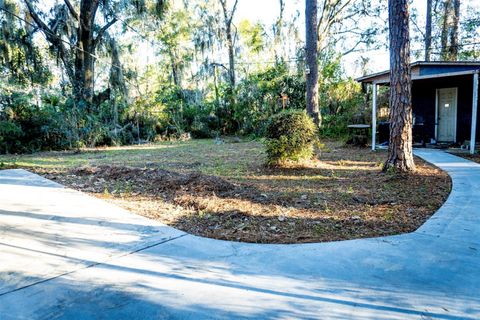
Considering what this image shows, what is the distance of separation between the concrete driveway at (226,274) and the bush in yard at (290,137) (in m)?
3.46

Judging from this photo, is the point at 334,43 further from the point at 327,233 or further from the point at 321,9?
the point at 327,233

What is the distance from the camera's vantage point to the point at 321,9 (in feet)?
69.8

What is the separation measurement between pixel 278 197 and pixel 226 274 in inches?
96.5

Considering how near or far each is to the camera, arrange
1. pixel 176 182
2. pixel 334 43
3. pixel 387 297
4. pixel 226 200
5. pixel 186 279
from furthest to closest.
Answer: pixel 334 43 < pixel 176 182 < pixel 226 200 < pixel 186 279 < pixel 387 297

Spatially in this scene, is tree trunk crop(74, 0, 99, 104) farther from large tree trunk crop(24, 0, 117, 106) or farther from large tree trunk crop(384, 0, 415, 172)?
large tree trunk crop(384, 0, 415, 172)

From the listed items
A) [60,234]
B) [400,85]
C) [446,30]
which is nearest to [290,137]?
[400,85]

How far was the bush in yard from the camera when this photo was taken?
695 cm

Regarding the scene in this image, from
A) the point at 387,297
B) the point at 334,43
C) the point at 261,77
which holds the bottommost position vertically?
the point at 387,297

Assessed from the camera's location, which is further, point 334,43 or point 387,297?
point 334,43

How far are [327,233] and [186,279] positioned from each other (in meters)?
1.58

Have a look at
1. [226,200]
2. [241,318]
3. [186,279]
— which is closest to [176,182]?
[226,200]

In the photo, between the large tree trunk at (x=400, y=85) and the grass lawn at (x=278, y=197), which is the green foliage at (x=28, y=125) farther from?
the large tree trunk at (x=400, y=85)

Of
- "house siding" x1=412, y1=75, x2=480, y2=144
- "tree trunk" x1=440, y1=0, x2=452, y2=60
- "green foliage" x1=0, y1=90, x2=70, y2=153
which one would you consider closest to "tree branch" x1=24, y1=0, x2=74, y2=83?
"green foliage" x1=0, y1=90, x2=70, y2=153

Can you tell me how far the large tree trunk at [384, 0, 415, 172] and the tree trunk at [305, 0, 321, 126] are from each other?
532 centimetres
